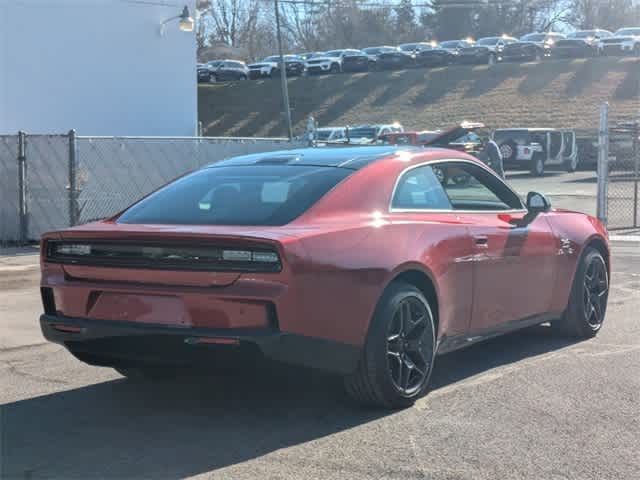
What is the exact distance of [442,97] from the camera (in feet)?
166

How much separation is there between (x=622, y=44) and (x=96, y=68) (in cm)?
3737

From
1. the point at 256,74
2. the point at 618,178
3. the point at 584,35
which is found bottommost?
the point at 618,178

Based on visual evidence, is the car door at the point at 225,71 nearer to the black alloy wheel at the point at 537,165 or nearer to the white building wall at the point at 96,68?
the black alloy wheel at the point at 537,165

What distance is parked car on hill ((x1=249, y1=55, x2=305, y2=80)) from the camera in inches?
2291

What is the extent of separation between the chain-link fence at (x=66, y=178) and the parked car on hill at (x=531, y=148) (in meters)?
20.1

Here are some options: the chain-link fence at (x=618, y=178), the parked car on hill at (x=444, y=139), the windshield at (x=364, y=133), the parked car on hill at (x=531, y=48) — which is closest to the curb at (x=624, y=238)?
the chain-link fence at (x=618, y=178)

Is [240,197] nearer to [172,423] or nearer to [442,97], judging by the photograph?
[172,423]

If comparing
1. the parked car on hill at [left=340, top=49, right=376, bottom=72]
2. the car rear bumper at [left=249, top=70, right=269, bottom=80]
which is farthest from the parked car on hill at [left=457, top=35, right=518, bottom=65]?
the car rear bumper at [left=249, top=70, right=269, bottom=80]

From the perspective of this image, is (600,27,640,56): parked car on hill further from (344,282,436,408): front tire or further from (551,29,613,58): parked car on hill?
(344,282,436,408): front tire

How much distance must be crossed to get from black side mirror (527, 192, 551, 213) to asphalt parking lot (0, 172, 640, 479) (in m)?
1.04

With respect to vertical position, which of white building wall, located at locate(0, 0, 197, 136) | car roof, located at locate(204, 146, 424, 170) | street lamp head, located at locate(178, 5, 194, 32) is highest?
street lamp head, located at locate(178, 5, 194, 32)

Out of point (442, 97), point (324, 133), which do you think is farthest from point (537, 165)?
point (442, 97)

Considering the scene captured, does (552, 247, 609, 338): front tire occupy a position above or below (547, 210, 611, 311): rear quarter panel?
below

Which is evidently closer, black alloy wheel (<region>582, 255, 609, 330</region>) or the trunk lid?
the trunk lid
